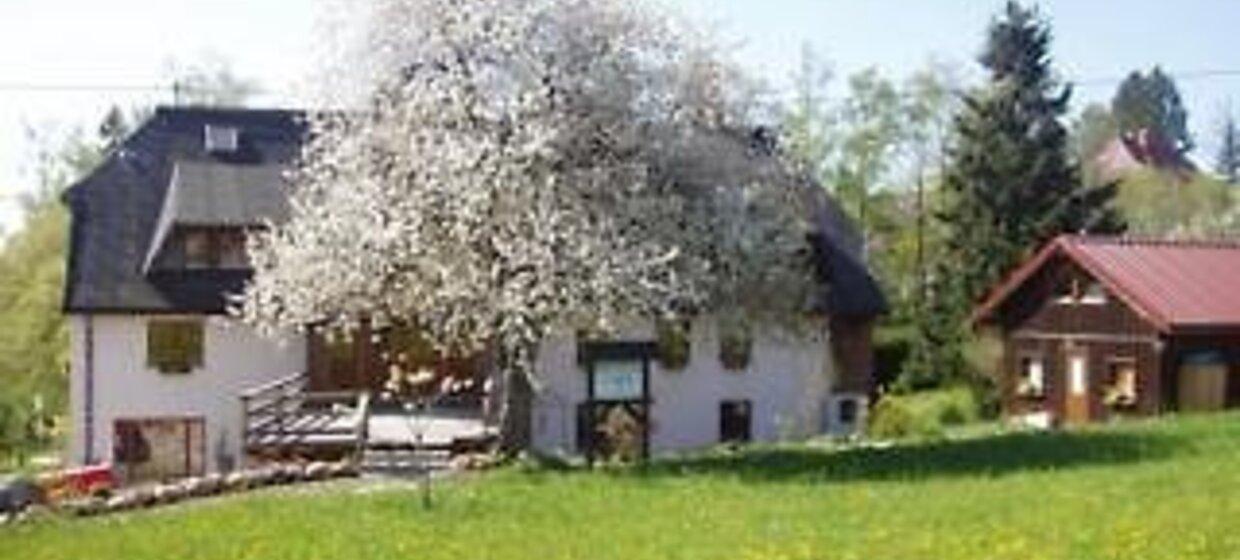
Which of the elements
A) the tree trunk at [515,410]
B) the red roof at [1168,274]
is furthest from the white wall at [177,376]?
the red roof at [1168,274]

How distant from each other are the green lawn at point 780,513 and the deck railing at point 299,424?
7.91 meters

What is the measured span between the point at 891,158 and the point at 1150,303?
89.1 feet

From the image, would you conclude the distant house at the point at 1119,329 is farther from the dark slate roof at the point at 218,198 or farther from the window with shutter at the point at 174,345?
the window with shutter at the point at 174,345

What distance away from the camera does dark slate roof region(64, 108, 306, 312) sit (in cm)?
4859

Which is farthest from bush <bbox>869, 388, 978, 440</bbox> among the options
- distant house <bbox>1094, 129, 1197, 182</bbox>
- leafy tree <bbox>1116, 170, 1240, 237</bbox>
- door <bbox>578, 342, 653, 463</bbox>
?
distant house <bbox>1094, 129, 1197, 182</bbox>

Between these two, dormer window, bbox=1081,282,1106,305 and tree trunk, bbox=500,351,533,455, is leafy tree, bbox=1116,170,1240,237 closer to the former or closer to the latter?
dormer window, bbox=1081,282,1106,305

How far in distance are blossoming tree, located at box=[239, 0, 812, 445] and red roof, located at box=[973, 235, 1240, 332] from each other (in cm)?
1746

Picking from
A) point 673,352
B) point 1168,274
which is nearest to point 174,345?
point 673,352

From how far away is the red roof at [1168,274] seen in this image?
49094 millimetres

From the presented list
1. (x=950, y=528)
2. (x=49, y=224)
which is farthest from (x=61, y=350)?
(x=950, y=528)

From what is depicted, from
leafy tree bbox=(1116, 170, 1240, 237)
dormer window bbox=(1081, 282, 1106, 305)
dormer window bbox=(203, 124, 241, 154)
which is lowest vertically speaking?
dormer window bbox=(1081, 282, 1106, 305)

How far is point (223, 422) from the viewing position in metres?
48.9

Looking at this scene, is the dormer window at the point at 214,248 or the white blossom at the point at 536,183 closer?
the white blossom at the point at 536,183

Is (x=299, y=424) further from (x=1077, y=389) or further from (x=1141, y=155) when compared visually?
(x=1141, y=155)
